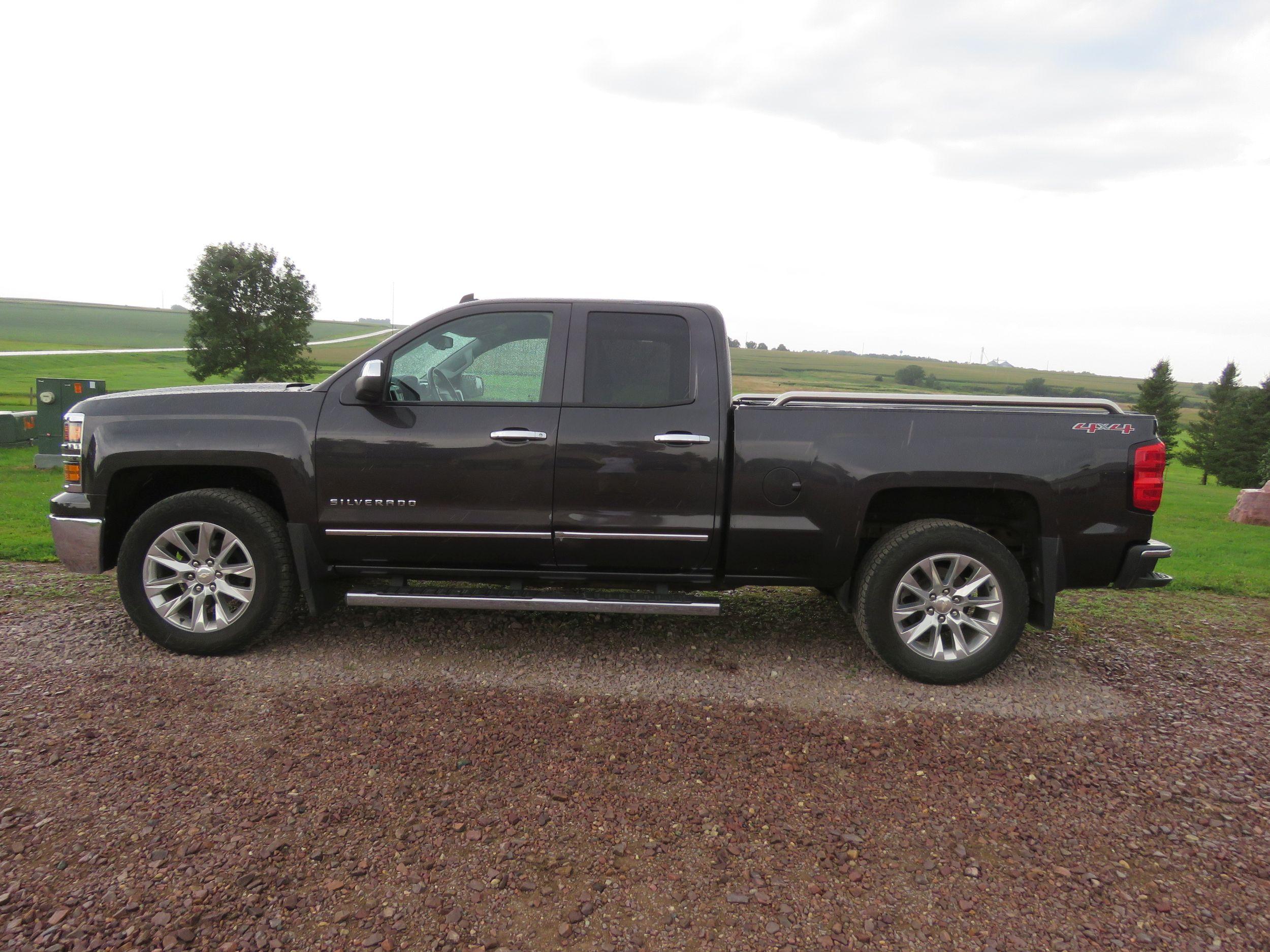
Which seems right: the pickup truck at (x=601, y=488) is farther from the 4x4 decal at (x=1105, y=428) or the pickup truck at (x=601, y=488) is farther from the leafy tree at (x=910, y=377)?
the leafy tree at (x=910, y=377)

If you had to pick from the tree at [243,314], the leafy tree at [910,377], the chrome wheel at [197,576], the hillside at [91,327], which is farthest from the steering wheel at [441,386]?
the hillside at [91,327]

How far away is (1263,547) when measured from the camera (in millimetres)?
11148

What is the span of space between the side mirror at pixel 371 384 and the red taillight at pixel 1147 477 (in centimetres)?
388

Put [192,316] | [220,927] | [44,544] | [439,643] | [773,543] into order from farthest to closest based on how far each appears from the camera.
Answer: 1. [192,316]
2. [44,544]
3. [439,643]
4. [773,543]
5. [220,927]

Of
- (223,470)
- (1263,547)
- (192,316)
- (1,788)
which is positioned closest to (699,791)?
(1,788)

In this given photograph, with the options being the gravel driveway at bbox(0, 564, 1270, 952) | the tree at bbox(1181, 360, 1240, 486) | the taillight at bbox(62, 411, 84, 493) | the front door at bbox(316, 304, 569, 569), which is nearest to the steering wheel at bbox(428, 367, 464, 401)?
the front door at bbox(316, 304, 569, 569)

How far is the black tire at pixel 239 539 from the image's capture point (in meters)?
4.19

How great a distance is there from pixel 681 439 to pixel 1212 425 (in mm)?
64665

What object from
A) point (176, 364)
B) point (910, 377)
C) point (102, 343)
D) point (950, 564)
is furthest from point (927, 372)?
point (102, 343)

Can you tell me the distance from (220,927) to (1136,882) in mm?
2800

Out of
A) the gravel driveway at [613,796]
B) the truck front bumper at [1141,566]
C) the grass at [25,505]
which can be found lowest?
the grass at [25,505]

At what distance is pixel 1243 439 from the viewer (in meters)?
48.3

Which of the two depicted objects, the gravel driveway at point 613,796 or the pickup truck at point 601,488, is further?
the pickup truck at point 601,488

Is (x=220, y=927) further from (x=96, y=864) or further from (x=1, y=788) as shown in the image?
(x=1, y=788)
